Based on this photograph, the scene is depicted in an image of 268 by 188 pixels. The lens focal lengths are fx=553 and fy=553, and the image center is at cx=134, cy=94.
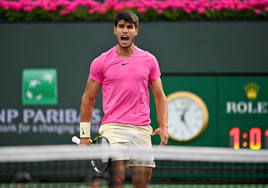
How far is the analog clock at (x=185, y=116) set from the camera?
7.84m

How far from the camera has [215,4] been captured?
8.08 m

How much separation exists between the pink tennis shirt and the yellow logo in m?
4.10

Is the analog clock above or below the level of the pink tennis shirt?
below

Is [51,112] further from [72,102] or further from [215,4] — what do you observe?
[215,4]

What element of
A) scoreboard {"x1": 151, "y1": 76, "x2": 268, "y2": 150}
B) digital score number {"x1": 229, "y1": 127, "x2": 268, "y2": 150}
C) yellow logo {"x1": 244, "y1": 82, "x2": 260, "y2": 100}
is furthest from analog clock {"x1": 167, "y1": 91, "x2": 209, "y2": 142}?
yellow logo {"x1": 244, "y1": 82, "x2": 260, "y2": 100}

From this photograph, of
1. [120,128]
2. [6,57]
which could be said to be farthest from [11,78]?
[120,128]

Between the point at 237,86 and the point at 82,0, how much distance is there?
8.45 ft

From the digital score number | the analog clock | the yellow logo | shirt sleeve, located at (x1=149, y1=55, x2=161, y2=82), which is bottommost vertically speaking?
the digital score number

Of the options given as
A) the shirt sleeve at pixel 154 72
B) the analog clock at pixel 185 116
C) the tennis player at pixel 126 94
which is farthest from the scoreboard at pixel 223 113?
→ the tennis player at pixel 126 94

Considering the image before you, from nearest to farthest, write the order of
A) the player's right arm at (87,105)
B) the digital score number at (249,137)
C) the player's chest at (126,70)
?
1. the player's chest at (126,70)
2. the player's right arm at (87,105)
3. the digital score number at (249,137)

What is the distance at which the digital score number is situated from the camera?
25.7 feet

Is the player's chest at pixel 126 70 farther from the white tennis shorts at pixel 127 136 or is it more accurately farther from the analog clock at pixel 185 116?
the analog clock at pixel 185 116

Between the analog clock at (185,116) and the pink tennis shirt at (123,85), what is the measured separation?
12.4 ft

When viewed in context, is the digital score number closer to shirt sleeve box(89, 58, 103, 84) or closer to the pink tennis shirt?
the pink tennis shirt
